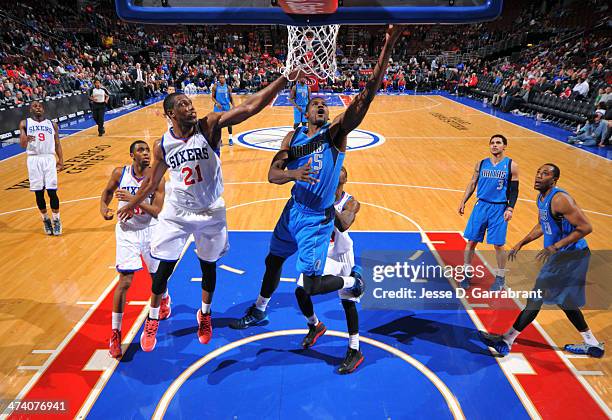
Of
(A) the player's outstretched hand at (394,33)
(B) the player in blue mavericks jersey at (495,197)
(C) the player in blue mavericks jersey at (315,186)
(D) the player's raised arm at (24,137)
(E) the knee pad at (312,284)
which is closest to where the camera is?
(A) the player's outstretched hand at (394,33)

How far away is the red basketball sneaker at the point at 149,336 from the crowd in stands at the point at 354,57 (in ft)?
42.7

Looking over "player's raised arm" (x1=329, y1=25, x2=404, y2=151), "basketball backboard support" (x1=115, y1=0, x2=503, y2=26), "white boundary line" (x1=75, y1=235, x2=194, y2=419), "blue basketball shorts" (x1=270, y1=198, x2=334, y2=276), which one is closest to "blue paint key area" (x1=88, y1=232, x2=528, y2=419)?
"white boundary line" (x1=75, y1=235, x2=194, y2=419)

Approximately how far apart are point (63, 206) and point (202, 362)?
18.8 ft

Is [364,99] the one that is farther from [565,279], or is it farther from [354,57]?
[354,57]

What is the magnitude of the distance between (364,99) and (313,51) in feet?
4.62

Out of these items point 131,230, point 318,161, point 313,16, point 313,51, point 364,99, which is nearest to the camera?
point 364,99

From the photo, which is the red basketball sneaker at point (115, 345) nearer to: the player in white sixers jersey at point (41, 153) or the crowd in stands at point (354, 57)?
the player in white sixers jersey at point (41, 153)

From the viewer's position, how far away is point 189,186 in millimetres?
3861

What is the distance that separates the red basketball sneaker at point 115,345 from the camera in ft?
13.9

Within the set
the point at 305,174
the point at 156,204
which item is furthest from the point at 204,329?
the point at 305,174

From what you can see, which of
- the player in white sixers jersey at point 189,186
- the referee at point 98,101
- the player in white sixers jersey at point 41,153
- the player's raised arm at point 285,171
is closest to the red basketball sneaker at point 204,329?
the player in white sixers jersey at point 189,186

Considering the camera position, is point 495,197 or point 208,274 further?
point 495,197

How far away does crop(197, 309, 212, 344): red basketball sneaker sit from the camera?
4.40 metres

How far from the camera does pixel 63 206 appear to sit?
8.52 metres
